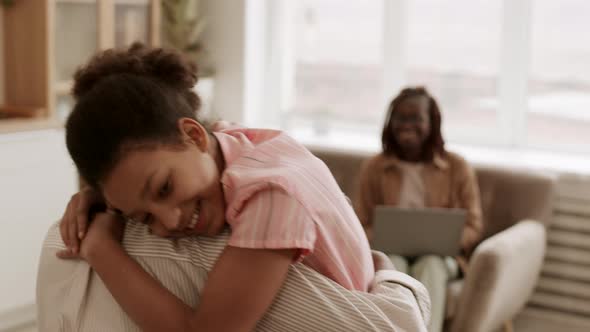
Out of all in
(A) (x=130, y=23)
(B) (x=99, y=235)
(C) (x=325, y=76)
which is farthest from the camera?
(C) (x=325, y=76)

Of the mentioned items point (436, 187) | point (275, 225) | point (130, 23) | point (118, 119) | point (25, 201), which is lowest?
point (25, 201)

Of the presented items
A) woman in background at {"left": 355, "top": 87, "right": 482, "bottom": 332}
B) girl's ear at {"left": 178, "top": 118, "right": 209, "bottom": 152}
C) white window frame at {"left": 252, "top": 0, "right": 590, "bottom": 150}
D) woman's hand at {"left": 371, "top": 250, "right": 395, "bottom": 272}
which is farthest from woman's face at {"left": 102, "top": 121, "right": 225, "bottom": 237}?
white window frame at {"left": 252, "top": 0, "right": 590, "bottom": 150}

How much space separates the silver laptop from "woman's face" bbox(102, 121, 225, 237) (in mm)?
1755

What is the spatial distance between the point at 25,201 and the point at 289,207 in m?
2.49

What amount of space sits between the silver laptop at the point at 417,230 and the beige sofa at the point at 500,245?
116mm

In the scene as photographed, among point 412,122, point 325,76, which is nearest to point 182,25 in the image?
point 325,76

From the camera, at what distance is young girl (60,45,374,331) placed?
98 centimetres

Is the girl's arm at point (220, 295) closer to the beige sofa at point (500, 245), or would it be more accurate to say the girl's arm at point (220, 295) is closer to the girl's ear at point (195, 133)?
the girl's ear at point (195, 133)

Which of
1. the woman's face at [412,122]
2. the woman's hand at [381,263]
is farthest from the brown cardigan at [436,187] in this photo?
the woman's hand at [381,263]

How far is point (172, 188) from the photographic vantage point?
102cm

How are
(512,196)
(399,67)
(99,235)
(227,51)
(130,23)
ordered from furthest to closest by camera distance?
(227,51), (399,67), (130,23), (512,196), (99,235)

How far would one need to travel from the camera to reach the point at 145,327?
1.02m

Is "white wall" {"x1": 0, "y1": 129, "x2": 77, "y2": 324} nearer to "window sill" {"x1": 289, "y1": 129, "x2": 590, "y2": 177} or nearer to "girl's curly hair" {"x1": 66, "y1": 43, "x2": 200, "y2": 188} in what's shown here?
"window sill" {"x1": 289, "y1": 129, "x2": 590, "y2": 177}

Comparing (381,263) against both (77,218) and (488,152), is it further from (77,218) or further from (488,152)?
(488,152)
